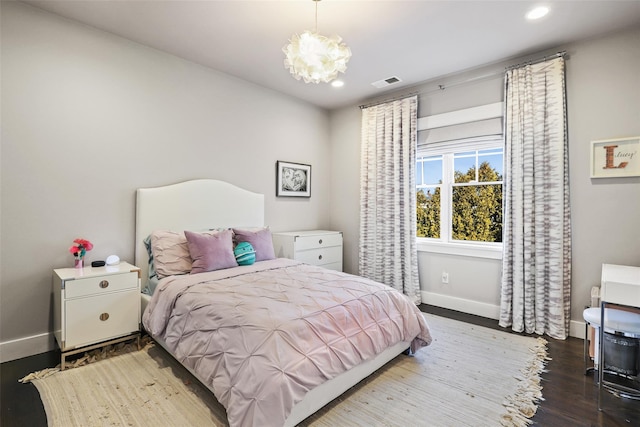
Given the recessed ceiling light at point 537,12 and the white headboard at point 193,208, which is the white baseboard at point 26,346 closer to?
the white headboard at point 193,208

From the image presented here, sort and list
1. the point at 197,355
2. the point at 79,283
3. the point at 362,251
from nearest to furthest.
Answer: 1. the point at 197,355
2. the point at 79,283
3. the point at 362,251

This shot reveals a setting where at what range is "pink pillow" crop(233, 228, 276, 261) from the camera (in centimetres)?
332

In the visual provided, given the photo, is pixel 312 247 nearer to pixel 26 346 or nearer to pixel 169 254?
pixel 169 254

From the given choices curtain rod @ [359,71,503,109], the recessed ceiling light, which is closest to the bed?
the recessed ceiling light

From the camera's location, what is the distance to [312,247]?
415 centimetres

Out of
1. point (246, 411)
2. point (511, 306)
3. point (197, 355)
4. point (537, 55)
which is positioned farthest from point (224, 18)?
point (511, 306)

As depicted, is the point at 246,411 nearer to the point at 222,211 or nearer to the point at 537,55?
the point at 222,211

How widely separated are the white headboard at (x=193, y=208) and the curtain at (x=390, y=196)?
5.03 ft

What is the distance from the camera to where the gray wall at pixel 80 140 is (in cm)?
242

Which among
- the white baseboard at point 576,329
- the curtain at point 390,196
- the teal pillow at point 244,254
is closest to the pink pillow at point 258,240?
the teal pillow at point 244,254

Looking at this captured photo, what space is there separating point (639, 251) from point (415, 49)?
2.65m

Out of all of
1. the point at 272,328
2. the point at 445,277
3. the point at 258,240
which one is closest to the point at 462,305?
the point at 445,277

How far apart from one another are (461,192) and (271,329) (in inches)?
122

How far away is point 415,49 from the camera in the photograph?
3.07 metres
